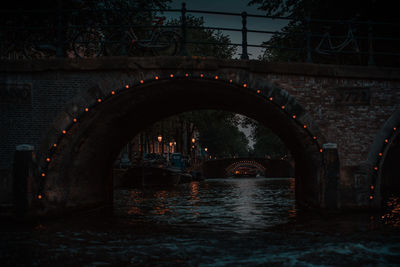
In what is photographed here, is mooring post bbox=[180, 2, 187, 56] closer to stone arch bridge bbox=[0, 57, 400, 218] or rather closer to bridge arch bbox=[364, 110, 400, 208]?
stone arch bridge bbox=[0, 57, 400, 218]

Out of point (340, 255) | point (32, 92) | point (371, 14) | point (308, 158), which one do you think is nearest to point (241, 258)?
point (340, 255)

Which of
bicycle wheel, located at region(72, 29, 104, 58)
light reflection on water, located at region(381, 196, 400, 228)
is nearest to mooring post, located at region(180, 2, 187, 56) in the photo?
bicycle wheel, located at region(72, 29, 104, 58)

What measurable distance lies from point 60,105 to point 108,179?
493 centimetres

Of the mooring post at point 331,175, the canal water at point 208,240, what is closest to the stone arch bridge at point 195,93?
the mooring post at point 331,175

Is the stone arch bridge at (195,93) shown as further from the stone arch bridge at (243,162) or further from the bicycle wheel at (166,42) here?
the stone arch bridge at (243,162)

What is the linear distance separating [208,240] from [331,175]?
14.0 feet

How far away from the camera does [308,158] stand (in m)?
12.3

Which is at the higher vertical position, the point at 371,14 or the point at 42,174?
the point at 371,14

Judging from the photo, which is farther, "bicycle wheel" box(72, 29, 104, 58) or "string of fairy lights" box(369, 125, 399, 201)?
"string of fairy lights" box(369, 125, 399, 201)

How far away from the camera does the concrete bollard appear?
403 inches

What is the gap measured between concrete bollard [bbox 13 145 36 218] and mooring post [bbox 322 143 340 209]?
714 cm

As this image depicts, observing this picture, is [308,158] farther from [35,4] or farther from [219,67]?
[35,4]

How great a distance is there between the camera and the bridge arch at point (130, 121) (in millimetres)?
10625

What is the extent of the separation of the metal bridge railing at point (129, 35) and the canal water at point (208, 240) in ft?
13.4
